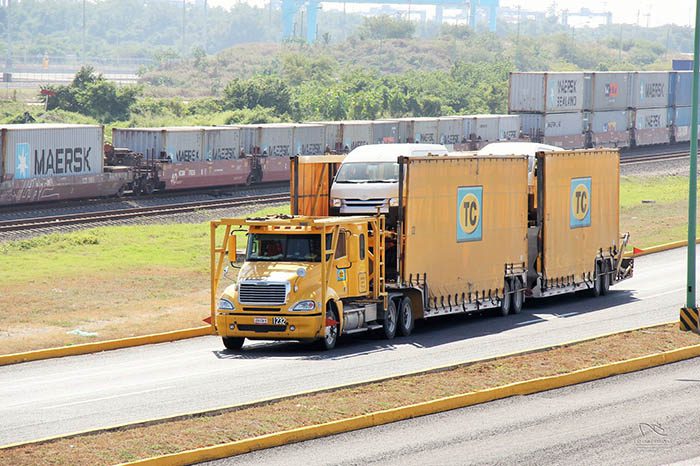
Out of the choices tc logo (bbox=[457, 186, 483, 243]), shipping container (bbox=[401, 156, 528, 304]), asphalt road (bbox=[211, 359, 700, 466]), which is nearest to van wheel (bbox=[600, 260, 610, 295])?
shipping container (bbox=[401, 156, 528, 304])

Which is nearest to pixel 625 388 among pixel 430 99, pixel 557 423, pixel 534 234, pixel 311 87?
pixel 557 423

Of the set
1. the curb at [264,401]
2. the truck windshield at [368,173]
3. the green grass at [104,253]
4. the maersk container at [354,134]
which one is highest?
the maersk container at [354,134]

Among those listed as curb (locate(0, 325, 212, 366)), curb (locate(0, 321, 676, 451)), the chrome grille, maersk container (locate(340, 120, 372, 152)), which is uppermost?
maersk container (locate(340, 120, 372, 152))

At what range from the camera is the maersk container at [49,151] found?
162ft

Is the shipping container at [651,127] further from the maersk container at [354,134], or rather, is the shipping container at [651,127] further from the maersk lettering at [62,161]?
the maersk lettering at [62,161]

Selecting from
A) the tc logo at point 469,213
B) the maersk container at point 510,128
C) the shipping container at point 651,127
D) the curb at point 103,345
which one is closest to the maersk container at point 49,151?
the curb at point 103,345

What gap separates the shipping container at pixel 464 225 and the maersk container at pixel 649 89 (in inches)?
2316

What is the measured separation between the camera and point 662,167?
77000 millimetres

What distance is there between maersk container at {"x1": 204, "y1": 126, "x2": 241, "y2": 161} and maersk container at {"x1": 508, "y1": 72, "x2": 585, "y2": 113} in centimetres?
2445

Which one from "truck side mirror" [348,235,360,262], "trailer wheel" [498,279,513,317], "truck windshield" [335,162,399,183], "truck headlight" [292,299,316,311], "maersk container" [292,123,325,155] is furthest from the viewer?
"maersk container" [292,123,325,155]

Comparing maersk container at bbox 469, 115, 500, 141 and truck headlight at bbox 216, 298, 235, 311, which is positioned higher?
maersk container at bbox 469, 115, 500, 141

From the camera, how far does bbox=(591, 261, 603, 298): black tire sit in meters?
34.3

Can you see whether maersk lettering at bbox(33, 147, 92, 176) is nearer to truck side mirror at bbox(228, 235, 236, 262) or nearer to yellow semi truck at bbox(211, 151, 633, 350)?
yellow semi truck at bbox(211, 151, 633, 350)

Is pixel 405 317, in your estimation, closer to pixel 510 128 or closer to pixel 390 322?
pixel 390 322
